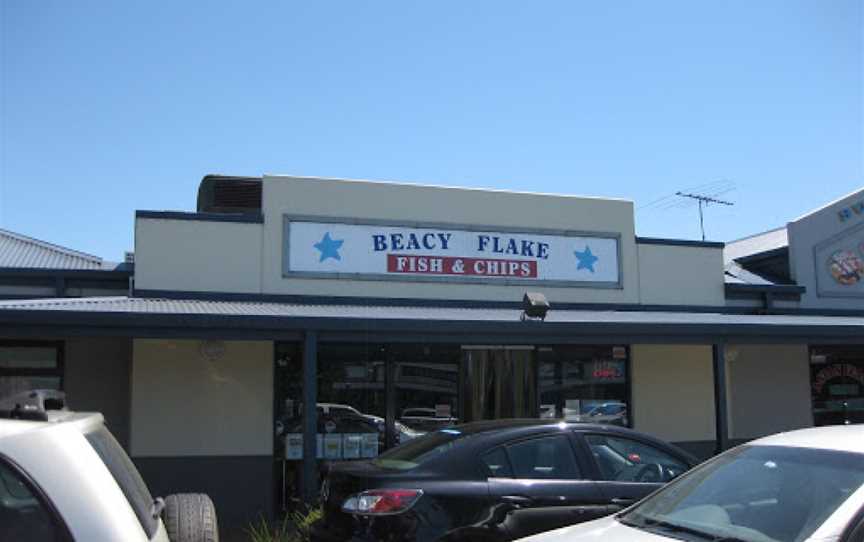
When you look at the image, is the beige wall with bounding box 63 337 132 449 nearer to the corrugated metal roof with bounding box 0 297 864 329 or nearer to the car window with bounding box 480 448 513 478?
the corrugated metal roof with bounding box 0 297 864 329

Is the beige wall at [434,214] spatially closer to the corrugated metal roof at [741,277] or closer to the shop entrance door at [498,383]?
the shop entrance door at [498,383]

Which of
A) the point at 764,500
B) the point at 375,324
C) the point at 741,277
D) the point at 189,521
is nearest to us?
the point at 189,521

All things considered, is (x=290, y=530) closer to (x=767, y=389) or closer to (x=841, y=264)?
(x=767, y=389)

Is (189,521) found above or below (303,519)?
above

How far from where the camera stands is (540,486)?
20.0ft

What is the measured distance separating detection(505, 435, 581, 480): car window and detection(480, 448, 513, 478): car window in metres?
0.05

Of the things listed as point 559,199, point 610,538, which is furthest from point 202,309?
point 610,538

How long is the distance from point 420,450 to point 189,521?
2.73 m

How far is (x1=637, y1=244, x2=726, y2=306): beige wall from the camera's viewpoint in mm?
14586

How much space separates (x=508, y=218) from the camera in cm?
1376

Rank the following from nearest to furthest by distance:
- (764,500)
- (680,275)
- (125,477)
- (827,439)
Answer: (125,477) < (764,500) < (827,439) < (680,275)

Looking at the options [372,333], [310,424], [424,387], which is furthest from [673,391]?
[310,424]

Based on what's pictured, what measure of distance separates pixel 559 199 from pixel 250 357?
18.8 feet

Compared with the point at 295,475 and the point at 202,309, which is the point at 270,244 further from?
the point at 295,475
